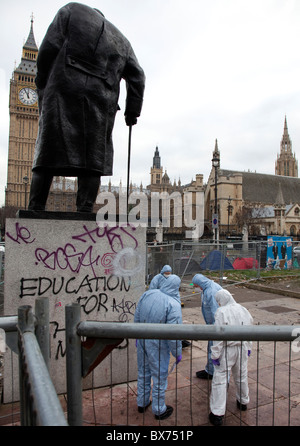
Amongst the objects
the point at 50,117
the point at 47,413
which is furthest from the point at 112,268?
the point at 47,413

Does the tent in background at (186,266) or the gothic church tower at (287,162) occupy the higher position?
the gothic church tower at (287,162)

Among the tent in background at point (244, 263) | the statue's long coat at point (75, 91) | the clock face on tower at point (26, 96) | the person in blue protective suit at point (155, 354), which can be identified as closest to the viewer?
the person in blue protective suit at point (155, 354)

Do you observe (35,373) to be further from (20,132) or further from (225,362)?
(20,132)

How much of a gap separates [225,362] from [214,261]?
8.94 m

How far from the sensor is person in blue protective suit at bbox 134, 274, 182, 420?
11.1 feet

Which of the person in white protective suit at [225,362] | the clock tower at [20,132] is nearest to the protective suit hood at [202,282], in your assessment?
the person in white protective suit at [225,362]

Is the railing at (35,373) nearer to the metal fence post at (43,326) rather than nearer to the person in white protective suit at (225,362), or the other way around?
the metal fence post at (43,326)

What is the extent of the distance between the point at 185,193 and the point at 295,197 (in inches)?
1058

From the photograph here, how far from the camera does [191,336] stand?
1969 mm

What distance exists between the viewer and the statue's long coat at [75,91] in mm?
3555

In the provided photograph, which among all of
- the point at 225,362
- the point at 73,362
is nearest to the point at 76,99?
the point at 73,362

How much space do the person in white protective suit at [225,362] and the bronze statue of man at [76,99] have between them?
2093 mm

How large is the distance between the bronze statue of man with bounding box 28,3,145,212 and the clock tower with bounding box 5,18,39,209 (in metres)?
99.5

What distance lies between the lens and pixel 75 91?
3600mm
